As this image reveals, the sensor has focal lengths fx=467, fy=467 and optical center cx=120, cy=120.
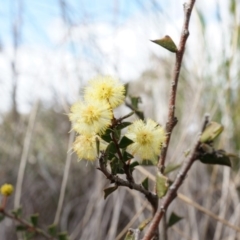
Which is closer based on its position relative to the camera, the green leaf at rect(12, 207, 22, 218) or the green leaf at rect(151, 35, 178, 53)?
the green leaf at rect(151, 35, 178, 53)

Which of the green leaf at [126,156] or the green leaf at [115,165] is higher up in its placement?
the green leaf at [126,156]

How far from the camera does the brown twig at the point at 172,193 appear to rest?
369 mm

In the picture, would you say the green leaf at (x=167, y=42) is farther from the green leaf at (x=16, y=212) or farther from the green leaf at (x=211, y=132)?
the green leaf at (x=16, y=212)

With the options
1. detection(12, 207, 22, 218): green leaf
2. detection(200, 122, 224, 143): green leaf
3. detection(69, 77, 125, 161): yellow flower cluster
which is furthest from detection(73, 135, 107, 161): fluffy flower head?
detection(12, 207, 22, 218): green leaf

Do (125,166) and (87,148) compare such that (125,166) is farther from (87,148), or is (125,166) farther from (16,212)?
(16,212)

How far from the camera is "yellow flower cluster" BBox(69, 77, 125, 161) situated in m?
0.32

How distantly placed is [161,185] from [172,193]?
0.04 meters

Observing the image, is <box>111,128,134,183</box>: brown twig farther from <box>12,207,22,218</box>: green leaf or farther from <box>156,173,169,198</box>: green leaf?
<box>12,207,22,218</box>: green leaf

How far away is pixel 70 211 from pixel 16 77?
1.56 ft

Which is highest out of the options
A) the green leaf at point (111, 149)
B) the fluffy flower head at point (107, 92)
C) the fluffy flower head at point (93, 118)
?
the fluffy flower head at point (107, 92)

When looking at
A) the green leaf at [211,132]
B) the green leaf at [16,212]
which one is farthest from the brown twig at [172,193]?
the green leaf at [16,212]

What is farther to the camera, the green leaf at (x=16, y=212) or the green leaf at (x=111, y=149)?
the green leaf at (x=16, y=212)

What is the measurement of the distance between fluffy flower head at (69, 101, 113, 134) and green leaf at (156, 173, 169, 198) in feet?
0.22

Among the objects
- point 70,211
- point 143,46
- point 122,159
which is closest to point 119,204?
point 70,211
